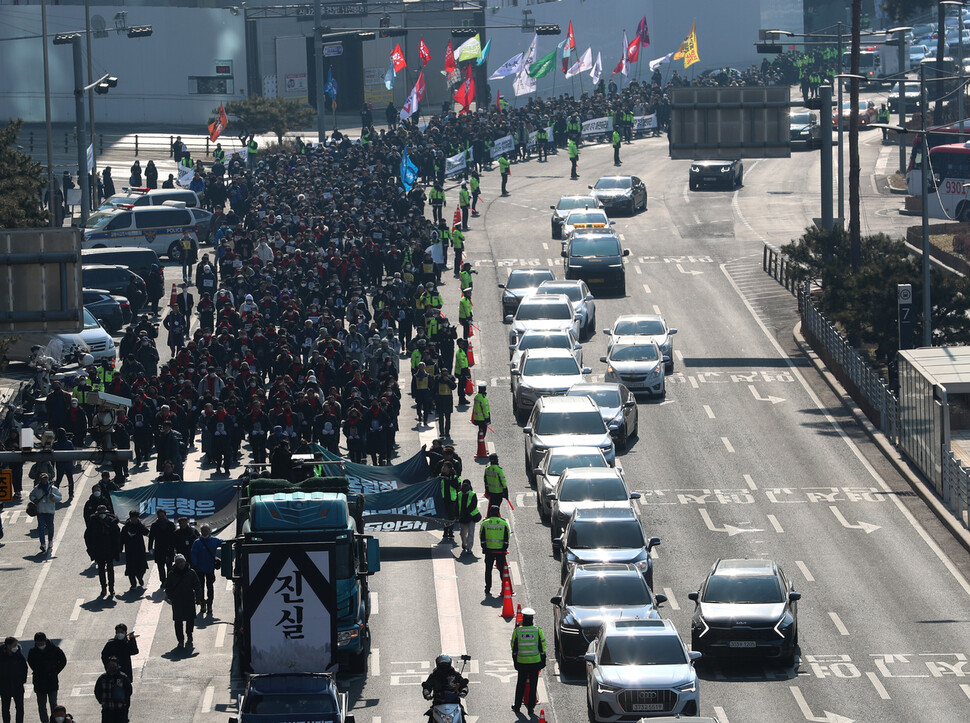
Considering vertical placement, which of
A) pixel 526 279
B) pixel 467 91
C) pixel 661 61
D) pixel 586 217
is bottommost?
pixel 526 279

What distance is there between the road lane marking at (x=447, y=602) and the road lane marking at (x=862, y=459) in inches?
344

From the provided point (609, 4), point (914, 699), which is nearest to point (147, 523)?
point (914, 699)

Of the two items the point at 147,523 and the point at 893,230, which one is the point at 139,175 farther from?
the point at 147,523

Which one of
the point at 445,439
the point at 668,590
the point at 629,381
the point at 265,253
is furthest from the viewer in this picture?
the point at 265,253

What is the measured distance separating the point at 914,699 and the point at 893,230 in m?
40.1

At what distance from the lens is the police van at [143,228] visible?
5719cm

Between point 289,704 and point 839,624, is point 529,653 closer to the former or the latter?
point 289,704

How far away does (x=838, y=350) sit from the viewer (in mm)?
45062

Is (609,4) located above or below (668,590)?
above

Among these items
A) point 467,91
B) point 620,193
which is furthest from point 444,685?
point 467,91

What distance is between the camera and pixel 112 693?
23.6 m

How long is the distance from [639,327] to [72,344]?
46.2 feet

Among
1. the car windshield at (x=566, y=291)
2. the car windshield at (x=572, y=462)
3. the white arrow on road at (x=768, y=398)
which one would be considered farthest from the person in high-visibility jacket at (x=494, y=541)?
the car windshield at (x=566, y=291)

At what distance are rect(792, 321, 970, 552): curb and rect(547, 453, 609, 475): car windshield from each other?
6.59 m
